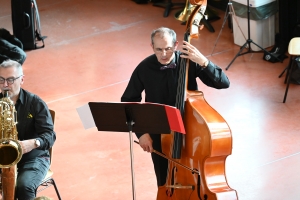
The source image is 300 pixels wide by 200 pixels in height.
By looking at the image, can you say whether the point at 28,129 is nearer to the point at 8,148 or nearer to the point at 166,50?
the point at 8,148

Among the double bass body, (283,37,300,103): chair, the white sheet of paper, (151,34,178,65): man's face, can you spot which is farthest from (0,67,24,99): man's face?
(283,37,300,103): chair

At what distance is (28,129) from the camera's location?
424 cm

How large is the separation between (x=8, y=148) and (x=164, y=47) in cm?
121

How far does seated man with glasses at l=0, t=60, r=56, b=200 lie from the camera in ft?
13.4

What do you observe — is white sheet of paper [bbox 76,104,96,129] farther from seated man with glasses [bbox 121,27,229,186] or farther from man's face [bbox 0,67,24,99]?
man's face [bbox 0,67,24,99]

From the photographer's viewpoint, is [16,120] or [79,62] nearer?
[16,120]

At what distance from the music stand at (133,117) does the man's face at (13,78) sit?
62cm

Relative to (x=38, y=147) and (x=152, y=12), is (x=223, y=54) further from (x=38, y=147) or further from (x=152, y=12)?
(x=38, y=147)

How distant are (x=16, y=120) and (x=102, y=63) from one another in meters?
3.32

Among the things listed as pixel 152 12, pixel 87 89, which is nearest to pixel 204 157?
pixel 87 89

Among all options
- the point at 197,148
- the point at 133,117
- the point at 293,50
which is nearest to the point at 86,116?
the point at 133,117

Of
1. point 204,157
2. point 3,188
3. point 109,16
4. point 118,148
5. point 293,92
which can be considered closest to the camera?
point 204,157

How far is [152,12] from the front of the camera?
29.5 ft

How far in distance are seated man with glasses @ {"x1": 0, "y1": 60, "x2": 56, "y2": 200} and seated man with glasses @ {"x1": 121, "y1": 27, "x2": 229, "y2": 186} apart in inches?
23.5
